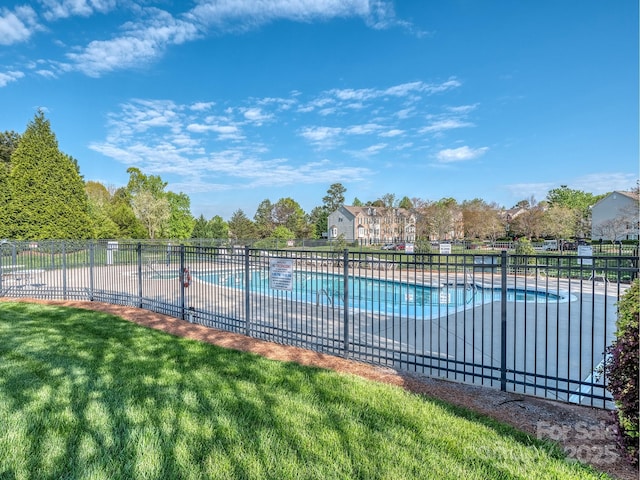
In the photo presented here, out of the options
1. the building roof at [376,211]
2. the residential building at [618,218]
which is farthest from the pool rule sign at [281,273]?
the building roof at [376,211]

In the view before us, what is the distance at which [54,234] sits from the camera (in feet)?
77.4

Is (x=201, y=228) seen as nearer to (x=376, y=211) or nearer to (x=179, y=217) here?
(x=179, y=217)

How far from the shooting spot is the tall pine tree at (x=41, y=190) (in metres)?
22.5

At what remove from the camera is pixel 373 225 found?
6012 cm

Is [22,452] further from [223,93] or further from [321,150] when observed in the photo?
[321,150]

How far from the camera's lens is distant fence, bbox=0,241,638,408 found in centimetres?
506

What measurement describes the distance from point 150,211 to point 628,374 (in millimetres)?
42995

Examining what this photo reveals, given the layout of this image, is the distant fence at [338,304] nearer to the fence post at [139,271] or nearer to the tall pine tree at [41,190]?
the fence post at [139,271]

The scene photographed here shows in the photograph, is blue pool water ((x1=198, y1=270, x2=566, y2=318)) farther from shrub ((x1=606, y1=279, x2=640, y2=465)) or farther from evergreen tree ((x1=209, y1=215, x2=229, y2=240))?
evergreen tree ((x1=209, y1=215, x2=229, y2=240))

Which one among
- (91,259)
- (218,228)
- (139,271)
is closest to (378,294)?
(139,271)

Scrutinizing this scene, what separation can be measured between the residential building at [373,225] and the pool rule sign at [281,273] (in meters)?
47.6

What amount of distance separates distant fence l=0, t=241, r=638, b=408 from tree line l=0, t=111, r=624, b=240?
49.7ft

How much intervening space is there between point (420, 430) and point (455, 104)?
18.4 metres

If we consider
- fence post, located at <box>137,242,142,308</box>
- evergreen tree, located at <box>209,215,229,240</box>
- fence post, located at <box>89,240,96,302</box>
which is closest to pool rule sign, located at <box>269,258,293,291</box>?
fence post, located at <box>137,242,142,308</box>
